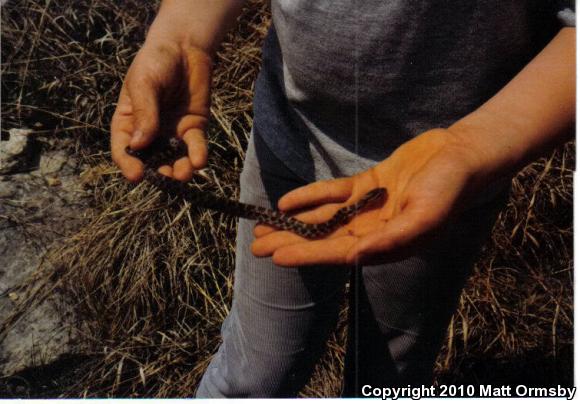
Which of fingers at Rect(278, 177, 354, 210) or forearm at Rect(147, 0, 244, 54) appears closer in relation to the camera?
fingers at Rect(278, 177, 354, 210)

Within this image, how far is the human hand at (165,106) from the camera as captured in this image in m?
1.20

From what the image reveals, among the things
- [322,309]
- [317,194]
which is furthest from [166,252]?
[317,194]

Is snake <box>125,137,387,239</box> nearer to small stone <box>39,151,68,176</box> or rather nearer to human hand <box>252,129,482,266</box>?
human hand <box>252,129,482,266</box>

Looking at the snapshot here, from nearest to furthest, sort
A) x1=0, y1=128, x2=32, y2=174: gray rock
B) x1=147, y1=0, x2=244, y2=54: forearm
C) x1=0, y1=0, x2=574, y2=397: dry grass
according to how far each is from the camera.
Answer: x1=147, y1=0, x2=244, y2=54: forearm, x1=0, y1=0, x2=574, y2=397: dry grass, x1=0, y1=128, x2=32, y2=174: gray rock

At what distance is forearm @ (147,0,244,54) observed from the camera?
1.30 meters

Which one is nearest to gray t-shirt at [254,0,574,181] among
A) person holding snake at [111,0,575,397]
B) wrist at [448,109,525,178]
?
person holding snake at [111,0,575,397]

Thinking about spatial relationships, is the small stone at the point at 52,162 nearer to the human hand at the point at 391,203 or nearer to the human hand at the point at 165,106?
the human hand at the point at 165,106

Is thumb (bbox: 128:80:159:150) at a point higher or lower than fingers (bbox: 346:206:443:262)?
higher

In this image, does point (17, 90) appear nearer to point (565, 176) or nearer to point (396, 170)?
point (396, 170)

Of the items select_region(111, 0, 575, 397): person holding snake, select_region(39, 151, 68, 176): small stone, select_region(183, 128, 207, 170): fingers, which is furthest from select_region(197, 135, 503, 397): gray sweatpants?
select_region(39, 151, 68, 176): small stone

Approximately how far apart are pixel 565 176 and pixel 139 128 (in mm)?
1903

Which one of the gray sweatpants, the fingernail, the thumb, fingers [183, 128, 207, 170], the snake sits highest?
the thumb

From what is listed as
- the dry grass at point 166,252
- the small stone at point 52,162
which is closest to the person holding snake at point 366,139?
the dry grass at point 166,252

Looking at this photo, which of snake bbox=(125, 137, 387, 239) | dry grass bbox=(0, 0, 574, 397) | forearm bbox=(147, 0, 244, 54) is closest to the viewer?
snake bbox=(125, 137, 387, 239)
